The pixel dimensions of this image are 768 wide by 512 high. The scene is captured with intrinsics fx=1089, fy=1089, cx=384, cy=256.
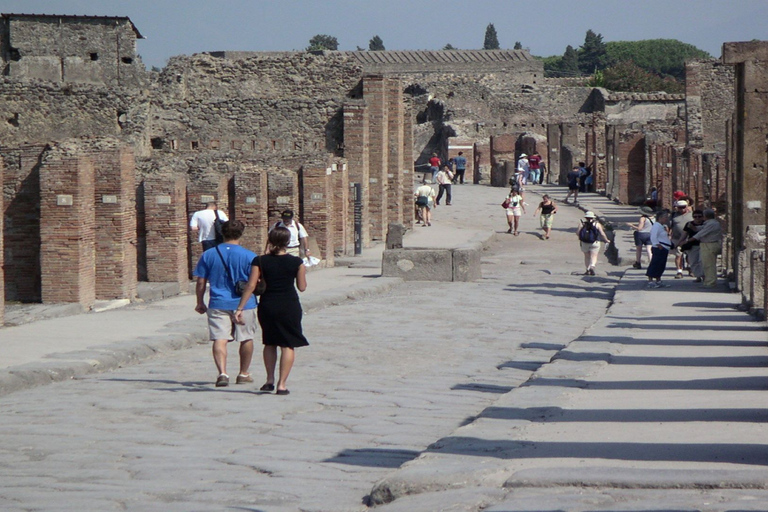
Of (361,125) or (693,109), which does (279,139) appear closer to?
(361,125)

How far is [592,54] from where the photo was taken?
130875 mm

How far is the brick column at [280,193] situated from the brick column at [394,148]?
7.96 m

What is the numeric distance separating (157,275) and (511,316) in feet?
18.3

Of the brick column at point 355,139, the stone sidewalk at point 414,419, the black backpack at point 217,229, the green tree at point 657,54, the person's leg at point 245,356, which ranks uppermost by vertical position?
the green tree at point 657,54

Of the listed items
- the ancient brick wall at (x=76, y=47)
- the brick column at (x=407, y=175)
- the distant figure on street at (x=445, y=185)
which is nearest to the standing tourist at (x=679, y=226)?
the brick column at (x=407, y=175)

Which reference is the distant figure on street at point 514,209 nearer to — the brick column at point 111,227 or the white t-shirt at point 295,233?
the white t-shirt at point 295,233

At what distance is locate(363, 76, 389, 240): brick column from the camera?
955 inches

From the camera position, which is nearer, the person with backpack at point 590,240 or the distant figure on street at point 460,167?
the person with backpack at point 590,240

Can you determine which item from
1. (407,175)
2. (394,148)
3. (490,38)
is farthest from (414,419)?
(490,38)

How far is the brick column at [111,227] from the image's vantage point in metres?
14.0

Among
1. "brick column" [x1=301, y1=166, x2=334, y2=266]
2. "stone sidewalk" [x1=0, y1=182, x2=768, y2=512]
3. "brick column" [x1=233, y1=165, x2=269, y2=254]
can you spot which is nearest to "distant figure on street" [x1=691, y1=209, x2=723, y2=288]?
"stone sidewalk" [x1=0, y1=182, x2=768, y2=512]

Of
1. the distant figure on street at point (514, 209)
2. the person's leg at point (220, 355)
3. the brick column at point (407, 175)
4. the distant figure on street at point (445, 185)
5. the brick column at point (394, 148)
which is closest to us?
the person's leg at point (220, 355)

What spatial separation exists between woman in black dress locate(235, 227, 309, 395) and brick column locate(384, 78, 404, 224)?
18507 millimetres

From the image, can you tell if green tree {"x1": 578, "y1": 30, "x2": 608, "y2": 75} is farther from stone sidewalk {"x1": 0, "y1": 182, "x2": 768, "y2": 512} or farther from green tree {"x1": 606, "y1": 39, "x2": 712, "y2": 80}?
stone sidewalk {"x1": 0, "y1": 182, "x2": 768, "y2": 512}
